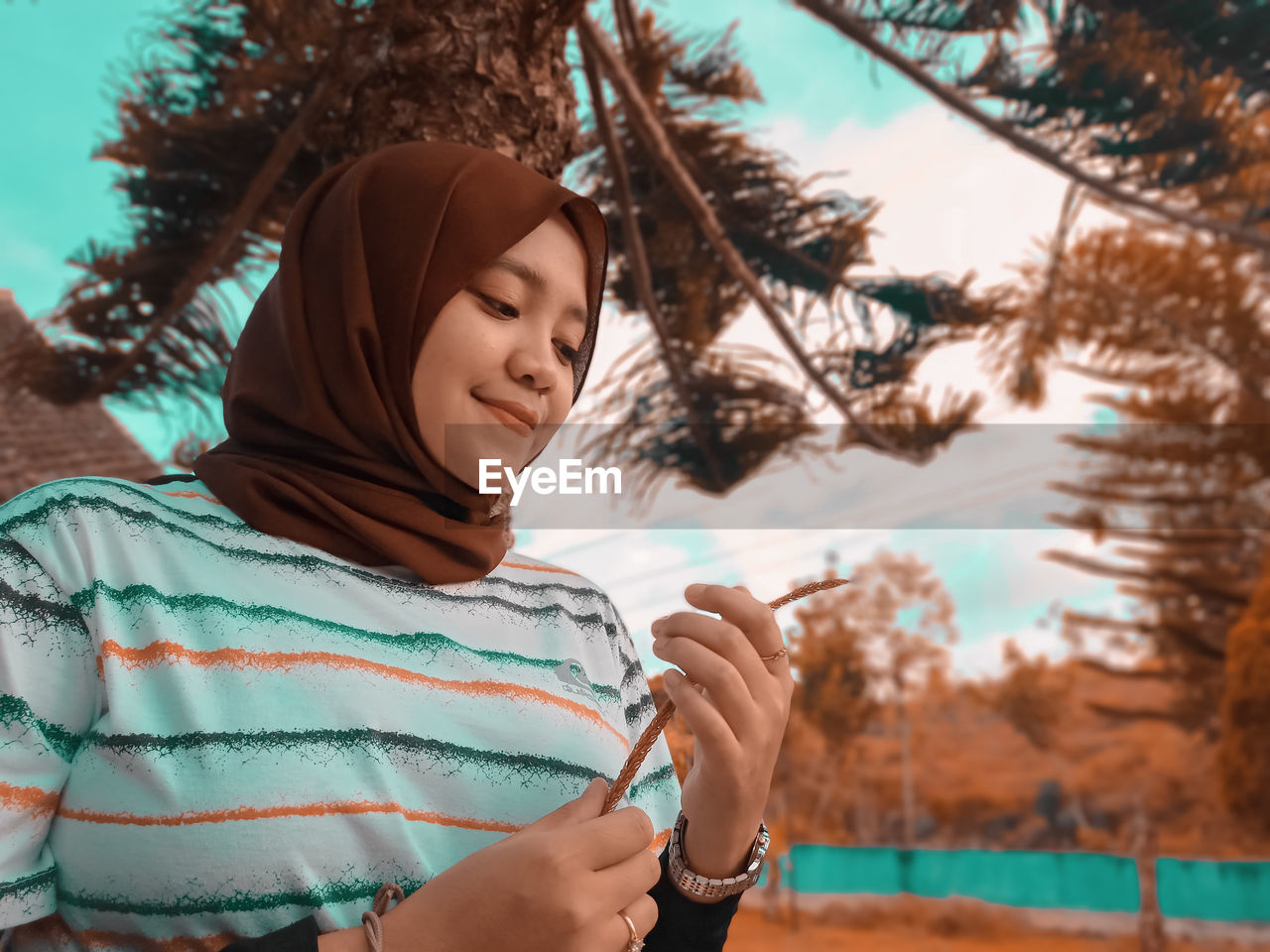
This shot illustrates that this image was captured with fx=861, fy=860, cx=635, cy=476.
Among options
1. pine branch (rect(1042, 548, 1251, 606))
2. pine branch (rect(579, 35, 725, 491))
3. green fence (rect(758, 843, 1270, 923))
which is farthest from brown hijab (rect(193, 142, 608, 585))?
pine branch (rect(1042, 548, 1251, 606))

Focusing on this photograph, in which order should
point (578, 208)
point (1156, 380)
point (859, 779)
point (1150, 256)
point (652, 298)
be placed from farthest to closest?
point (859, 779) < point (1156, 380) < point (1150, 256) < point (652, 298) < point (578, 208)

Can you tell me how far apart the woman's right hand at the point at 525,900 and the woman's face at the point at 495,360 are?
0.27 metres

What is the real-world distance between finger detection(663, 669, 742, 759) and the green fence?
1.78 meters

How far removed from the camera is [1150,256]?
1.97m

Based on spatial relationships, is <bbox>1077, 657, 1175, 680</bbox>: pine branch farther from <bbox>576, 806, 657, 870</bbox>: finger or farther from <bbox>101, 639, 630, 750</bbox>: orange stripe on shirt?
<bbox>576, 806, 657, 870</bbox>: finger

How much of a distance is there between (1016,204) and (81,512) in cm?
209

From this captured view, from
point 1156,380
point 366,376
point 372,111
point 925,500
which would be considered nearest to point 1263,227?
point 1156,380

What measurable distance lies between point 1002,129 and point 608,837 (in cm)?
172

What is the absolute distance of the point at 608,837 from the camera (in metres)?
0.43

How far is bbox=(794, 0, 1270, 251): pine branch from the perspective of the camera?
65.0 inches

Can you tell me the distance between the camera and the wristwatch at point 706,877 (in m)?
0.53

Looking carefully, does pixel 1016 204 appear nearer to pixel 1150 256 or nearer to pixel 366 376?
pixel 1150 256

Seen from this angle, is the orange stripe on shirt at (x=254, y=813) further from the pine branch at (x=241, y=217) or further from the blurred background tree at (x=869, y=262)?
the pine branch at (x=241, y=217)

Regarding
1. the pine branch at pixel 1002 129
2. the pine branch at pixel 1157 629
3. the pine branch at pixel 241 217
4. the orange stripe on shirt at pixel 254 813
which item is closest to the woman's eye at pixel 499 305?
the orange stripe on shirt at pixel 254 813
